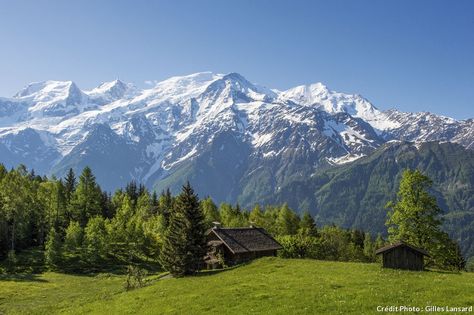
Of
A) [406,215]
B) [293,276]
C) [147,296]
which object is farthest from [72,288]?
[406,215]

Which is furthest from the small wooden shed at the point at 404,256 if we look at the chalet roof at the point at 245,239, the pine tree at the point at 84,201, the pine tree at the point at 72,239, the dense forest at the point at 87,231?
the pine tree at the point at 84,201

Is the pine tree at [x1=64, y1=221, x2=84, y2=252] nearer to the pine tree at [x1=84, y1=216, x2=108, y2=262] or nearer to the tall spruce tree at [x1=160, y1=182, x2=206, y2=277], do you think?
the pine tree at [x1=84, y1=216, x2=108, y2=262]

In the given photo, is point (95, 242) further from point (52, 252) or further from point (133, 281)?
point (133, 281)

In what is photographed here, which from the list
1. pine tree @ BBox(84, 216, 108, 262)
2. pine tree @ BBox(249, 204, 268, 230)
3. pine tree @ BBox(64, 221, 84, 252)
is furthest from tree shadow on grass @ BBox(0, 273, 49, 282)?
pine tree @ BBox(249, 204, 268, 230)

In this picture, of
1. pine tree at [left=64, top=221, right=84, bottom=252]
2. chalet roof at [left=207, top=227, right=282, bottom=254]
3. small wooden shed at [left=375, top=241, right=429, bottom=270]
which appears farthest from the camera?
pine tree at [left=64, top=221, right=84, bottom=252]

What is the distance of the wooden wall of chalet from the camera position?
2047 inches

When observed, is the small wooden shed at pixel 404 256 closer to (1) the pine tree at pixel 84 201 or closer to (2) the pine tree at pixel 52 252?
(2) the pine tree at pixel 52 252

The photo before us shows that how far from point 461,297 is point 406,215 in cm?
2666

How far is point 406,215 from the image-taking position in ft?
200

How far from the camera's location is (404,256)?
52.3m

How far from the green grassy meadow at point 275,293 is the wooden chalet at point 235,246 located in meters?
11.3

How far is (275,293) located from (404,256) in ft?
63.6

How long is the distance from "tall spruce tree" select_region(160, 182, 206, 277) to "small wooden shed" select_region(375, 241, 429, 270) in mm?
26763

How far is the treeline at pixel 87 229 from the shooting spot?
97062 millimetres
